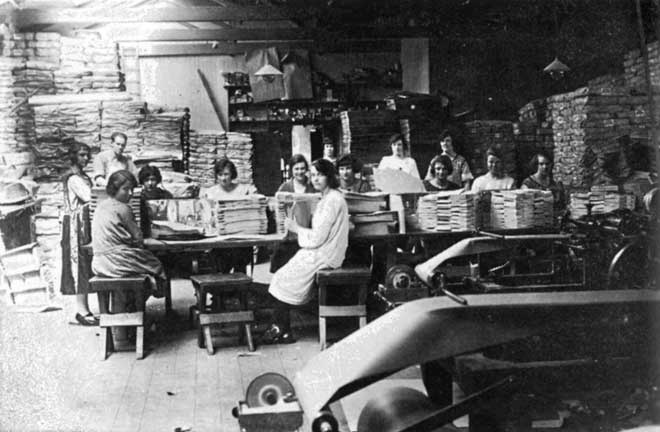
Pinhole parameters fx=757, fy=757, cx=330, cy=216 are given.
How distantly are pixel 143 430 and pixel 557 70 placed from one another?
729cm

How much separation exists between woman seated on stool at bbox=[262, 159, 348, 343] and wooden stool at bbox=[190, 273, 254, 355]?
0.25m

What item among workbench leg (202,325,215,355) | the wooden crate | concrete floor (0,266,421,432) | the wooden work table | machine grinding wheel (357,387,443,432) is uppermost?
the wooden work table

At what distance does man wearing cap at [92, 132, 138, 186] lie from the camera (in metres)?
8.34

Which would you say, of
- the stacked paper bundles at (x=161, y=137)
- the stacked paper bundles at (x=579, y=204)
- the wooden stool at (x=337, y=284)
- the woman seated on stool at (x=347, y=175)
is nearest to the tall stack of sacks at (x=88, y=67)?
the stacked paper bundles at (x=161, y=137)

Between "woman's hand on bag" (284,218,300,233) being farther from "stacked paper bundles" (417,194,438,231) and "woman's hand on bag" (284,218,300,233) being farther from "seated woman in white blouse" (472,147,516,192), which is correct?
"seated woman in white blouse" (472,147,516,192)

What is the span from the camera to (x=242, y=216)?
6266 mm

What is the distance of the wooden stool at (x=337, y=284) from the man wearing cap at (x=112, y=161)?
325 centimetres

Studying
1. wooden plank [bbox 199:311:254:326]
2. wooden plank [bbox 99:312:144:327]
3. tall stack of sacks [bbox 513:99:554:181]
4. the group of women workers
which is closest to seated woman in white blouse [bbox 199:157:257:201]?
the group of women workers

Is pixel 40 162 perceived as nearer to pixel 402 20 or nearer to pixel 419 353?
pixel 402 20

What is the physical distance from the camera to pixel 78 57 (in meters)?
9.73

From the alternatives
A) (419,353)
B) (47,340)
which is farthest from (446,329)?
(47,340)

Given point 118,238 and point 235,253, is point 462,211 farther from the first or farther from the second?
point 118,238

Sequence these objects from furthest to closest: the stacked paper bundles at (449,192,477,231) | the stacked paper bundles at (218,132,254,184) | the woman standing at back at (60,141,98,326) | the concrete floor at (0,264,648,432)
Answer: the stacked paper bundles at (218,132,254,184), the woman standing at back at (60,141,98,326), the stacked paper bundles at (449,192,477,231), the concrete floor at (0,264,648,432)

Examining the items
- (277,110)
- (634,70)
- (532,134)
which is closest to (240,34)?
(277,110)
